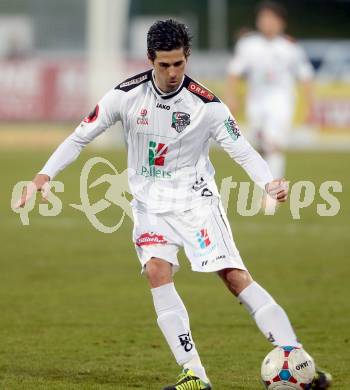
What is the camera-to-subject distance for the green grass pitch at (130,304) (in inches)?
281

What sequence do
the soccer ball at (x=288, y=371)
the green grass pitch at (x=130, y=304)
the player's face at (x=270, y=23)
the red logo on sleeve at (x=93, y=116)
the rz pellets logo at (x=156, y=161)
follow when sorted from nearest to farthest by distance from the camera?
the soccer ball at (x=288, y=371) → the rz pellets logo at (x=156, y=161) → the red logo on sleeve at (x=93, y=116) → the green grass pitch at (x=130, y=304) → the player's face at (x=270, y=23)

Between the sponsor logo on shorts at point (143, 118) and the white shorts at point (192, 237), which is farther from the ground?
the sponsor logo on shorts at point (143, 118)

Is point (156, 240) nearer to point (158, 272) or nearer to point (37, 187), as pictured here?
point (158, 272)

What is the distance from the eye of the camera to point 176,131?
21.5 feet

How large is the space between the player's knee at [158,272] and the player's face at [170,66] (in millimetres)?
1024

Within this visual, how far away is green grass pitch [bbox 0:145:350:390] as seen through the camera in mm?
7133

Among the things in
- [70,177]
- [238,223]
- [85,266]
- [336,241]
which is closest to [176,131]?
[85,266]

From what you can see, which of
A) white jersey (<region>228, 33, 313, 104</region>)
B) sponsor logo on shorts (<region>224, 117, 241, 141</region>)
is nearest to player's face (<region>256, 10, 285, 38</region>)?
white jersey (<region>228, 33, 313, 104</region>)

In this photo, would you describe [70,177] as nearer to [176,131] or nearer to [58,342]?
[58,342]

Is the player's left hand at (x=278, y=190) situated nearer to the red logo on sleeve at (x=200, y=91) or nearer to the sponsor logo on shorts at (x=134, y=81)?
the red logo on sleeve at (x=200, y=91)

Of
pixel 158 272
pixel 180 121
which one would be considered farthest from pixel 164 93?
pixel 158 272

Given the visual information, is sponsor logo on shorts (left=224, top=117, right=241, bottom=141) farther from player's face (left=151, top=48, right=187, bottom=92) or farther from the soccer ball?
the soccer ball

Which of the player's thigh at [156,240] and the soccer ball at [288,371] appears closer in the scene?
the soccer ball at [288,371]

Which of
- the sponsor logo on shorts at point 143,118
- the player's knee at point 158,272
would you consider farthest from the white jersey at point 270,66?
the player's knee at point 158,272
